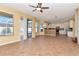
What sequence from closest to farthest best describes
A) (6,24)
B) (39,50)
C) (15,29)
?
(39,50) → (6,24) → (15,29)

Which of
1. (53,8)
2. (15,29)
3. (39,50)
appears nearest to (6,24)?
(15,29)

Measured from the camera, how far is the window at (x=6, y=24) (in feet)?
26.2

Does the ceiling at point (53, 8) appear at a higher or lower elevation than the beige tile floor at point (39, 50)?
higher

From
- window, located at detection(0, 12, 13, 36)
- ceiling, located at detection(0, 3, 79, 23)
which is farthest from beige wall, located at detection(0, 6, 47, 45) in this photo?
ceiling, located at detection(0, 3, 79, 23)

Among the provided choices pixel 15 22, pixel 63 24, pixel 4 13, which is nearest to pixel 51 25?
pixel 63 24

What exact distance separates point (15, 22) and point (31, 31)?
147 inches

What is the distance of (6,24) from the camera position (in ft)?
28.1

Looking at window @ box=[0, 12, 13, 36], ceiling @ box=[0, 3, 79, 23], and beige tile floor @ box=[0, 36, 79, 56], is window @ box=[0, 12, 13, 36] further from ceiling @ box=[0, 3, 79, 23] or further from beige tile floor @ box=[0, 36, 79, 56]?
beige tile floor @ box=[0, 36, 79, 56]

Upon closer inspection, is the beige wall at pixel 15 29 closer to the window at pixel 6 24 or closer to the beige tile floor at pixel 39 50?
the window at pixel 6 24

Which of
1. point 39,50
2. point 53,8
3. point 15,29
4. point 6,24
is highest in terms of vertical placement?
point 53,8

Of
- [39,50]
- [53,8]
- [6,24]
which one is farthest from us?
[6,24]

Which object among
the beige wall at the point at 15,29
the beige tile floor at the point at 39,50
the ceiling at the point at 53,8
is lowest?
the beige tile floor at the point at 39,50

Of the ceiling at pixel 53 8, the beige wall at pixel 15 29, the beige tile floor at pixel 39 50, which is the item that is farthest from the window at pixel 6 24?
the beige tile floor at pixel 39 50

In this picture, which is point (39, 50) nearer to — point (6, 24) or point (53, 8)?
point (53, 8)
